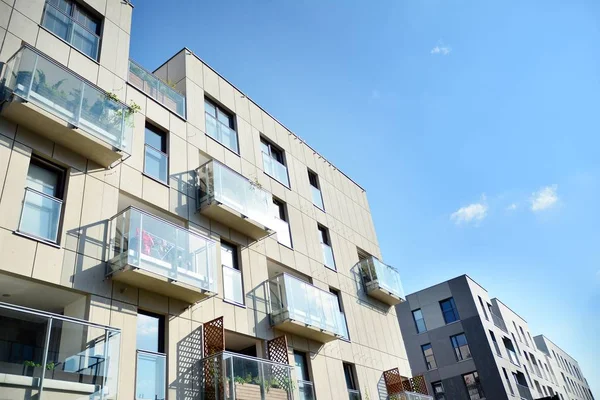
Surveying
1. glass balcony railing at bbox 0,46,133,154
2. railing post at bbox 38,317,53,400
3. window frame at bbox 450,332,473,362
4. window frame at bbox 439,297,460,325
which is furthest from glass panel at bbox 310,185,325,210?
window frame at bbox 439,297,460,325

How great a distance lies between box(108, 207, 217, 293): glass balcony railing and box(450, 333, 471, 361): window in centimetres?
2921

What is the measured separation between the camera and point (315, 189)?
70.8 feet

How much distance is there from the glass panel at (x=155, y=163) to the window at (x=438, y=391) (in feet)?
98.1

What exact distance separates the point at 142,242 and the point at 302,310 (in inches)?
237

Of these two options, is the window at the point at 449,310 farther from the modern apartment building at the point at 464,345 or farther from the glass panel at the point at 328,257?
the glass panel at the point at 328,257

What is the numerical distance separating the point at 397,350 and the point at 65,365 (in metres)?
15.3

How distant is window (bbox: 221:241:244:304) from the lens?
13.9 m

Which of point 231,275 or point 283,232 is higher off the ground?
point 283,232

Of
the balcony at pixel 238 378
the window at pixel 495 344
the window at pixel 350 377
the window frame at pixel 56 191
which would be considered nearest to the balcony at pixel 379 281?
the window at pixel 350 377

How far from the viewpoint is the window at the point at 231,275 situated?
45.5ft

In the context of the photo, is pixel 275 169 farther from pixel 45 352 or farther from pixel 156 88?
pixel 45 352

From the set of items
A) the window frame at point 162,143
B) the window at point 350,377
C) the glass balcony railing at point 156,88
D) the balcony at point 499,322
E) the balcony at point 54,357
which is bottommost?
the balcony at point 54,357

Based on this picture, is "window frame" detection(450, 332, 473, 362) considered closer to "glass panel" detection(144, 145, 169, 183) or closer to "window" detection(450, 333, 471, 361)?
"window" detection(450, 333, 471, 361)

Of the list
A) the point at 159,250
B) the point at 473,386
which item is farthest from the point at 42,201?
the point at 473,386
